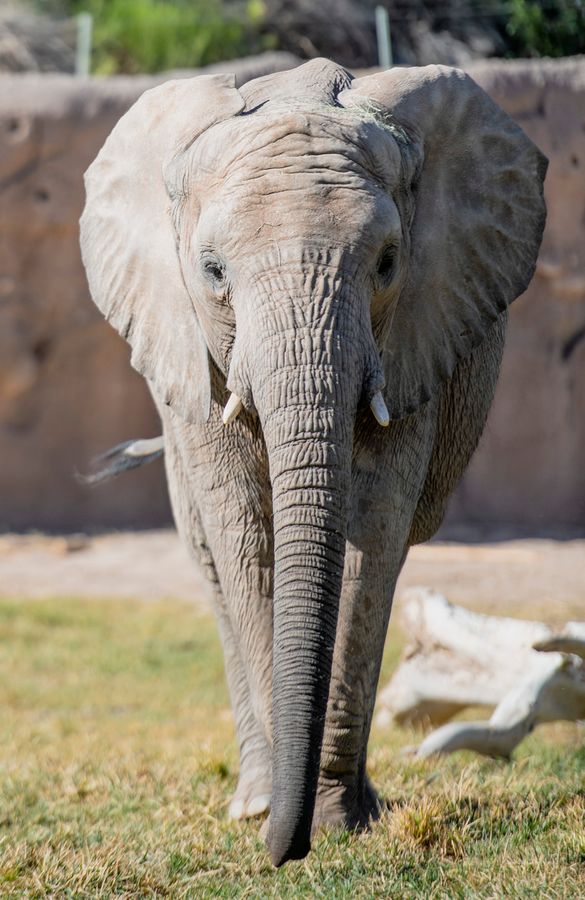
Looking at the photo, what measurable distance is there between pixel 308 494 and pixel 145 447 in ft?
6.64

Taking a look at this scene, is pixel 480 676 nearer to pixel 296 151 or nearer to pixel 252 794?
pixel 252 794

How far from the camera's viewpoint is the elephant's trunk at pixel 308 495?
2955 millimetres

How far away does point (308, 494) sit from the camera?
9.98 feet

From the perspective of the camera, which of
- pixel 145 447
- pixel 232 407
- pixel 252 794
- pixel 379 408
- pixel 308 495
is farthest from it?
pixel 145 447

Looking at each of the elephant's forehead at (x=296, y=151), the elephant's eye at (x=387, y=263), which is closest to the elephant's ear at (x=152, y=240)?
the elephant's forehead at (x=296, y=151)

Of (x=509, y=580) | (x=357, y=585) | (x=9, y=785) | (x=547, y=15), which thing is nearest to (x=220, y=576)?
(x=357, y=585)

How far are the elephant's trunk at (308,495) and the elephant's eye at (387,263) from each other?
24 cm

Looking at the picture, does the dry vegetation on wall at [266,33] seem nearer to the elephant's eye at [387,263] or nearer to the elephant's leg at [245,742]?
the elephant's leg at [245,742]

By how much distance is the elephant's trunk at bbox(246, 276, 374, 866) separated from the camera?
9.70 ft

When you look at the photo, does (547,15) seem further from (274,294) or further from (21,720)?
(274,294)

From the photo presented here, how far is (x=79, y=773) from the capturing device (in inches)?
188

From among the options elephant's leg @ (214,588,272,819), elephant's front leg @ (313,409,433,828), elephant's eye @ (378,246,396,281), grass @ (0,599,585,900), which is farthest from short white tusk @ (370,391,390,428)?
elephant's leg @ (214,588,272,819)

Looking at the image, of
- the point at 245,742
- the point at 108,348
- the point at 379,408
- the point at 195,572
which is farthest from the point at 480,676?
the point at 108,348

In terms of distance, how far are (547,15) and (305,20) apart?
13.0 ft
